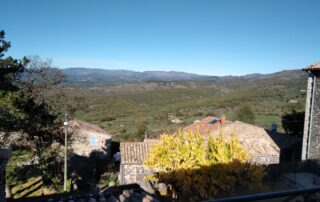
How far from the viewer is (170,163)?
15227 mm

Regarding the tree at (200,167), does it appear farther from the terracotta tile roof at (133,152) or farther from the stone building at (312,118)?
the terracotta tile roof at (133,152)

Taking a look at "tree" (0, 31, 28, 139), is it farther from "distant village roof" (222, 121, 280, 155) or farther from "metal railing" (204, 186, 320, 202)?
"metal railing" (204, 186, 320, 202)

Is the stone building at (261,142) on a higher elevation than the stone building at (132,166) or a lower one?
higher

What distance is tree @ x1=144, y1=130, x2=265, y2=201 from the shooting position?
14.4 m

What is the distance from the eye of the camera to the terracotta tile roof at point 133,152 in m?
21.4

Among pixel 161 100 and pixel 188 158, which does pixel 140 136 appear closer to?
pixel 188 158

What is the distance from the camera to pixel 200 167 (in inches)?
579

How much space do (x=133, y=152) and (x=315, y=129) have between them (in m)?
11.2

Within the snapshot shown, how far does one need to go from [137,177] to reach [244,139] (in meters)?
7.69

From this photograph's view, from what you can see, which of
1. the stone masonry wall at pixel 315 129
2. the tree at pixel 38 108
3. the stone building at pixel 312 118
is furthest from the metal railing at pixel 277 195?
the tree at pixel 38 108

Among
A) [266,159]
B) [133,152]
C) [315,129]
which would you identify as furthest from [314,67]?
[133,152]

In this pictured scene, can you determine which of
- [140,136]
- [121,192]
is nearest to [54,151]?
[121,192]

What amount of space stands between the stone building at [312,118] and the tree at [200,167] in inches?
131

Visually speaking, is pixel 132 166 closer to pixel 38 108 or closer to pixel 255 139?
pixel 38 108
